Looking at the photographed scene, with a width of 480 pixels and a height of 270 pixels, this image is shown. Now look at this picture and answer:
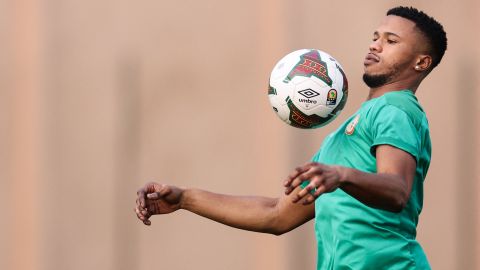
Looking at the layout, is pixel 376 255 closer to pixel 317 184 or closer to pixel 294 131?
pixel 317 184

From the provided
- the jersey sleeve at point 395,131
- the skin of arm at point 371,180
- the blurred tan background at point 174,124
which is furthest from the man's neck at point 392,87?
the blurred tan background at point 174,124

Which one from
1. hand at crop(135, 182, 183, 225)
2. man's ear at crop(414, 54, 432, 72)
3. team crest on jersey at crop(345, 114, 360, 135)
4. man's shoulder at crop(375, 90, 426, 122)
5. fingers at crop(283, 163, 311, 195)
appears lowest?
hand at crop(135, 182, 183, 225)

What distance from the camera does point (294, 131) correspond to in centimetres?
665

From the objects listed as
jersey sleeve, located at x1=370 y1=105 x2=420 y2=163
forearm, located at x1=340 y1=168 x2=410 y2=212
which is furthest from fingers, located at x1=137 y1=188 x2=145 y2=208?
forearm, located at x1=340 y1=168 x2=410 y2=212

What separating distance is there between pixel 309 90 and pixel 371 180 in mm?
859

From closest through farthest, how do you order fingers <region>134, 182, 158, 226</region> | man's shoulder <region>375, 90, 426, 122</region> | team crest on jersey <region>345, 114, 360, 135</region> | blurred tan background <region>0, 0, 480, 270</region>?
man's shoulder <region>375, 90, 426, 122</region>, team crest on jersey <region>345, 114, 360, 135</region>, fingers <region>134, 182, 158, 226</region>, blurred tan background <region>0, 0, 480, 270</region>

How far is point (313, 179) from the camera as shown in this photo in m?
3.10

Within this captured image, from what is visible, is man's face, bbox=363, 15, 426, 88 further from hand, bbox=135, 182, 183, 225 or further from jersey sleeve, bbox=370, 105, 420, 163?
hand, bbox=135, 182, 183, 225

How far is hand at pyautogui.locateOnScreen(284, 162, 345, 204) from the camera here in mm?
3084

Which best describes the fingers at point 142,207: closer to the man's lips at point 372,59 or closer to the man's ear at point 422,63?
the man's lips at point 372,59

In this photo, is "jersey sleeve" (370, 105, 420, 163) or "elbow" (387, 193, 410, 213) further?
"jersey sleeve" (370, 105, 420, 163)

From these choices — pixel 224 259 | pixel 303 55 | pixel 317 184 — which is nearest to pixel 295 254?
pixel 224 259

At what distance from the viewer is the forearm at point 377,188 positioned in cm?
327

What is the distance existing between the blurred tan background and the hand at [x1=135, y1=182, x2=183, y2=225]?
236 centimetres
